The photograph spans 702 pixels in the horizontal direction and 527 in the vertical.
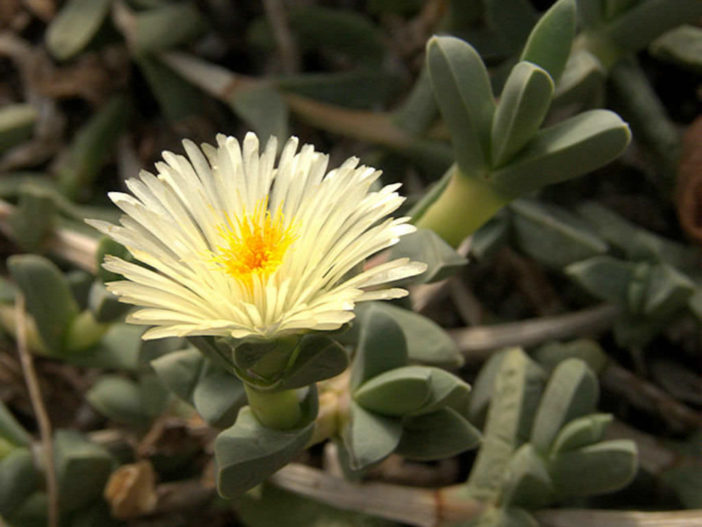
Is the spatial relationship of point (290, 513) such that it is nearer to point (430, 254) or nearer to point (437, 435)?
point (437, 435)

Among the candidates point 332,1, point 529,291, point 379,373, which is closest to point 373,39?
point 332,1

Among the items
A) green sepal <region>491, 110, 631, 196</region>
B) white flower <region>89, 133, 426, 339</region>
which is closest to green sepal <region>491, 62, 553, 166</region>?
green sepal <region>491, 110, 631, 196</region>

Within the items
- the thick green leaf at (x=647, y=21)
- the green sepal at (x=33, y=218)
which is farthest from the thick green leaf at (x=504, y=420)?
the green sepal at (x=33, y=218)

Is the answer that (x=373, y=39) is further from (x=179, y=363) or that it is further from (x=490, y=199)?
(x=179, y=363)

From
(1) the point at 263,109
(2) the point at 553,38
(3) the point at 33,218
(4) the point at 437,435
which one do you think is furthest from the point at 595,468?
(3) the point at 33,218

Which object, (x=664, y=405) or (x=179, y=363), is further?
(x=664, y=405)
